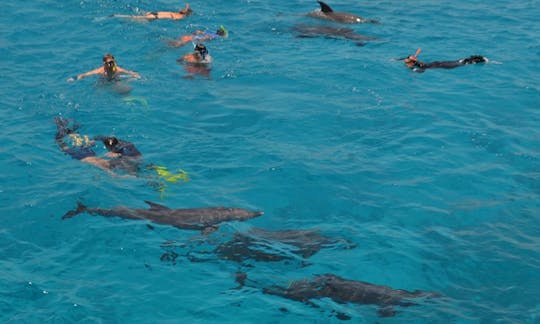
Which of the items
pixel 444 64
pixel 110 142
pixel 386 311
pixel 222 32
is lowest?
pixel 386 311

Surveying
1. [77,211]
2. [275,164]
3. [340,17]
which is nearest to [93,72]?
[275,164]

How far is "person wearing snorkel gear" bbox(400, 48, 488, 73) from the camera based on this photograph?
709 inches

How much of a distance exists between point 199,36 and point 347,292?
40.2 feet

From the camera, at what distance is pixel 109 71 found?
16516mm

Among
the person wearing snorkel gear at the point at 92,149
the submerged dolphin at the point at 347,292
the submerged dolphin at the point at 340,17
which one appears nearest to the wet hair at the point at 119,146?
the person wearing snorkel gear at the point at 92,149

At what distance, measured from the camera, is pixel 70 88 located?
663 inches

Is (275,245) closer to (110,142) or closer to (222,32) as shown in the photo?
(110,142)

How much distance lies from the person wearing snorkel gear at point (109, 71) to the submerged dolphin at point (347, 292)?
8.53 meters

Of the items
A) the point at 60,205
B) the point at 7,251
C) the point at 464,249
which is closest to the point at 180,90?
the point at 60,205

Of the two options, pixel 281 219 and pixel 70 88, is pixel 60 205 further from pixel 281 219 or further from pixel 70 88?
pixel 70 88

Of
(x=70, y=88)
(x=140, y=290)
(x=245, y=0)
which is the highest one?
(x=245, y=0)

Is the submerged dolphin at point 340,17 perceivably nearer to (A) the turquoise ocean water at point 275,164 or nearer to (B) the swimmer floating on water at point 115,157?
(A) the turquoise ocean water at point 275,164

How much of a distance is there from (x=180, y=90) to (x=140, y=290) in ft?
26.0

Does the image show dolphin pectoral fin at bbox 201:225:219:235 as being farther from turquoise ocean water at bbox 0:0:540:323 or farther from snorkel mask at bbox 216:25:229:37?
snorkel mask at bbox 216:25:229:37
